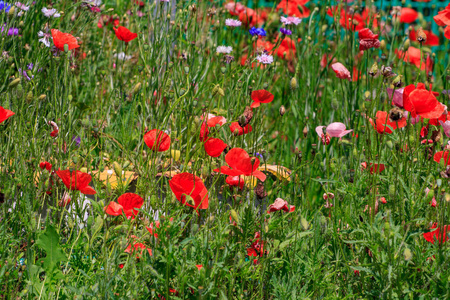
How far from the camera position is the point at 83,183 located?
65.1 inches

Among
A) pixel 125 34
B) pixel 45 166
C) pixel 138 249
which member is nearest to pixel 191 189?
pixel 138 249

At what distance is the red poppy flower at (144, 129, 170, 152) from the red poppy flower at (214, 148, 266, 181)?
0.30m

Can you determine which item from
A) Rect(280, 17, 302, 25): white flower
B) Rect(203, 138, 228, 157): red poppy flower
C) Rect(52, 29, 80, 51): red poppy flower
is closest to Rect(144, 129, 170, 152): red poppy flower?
Rect(203, 138, 228, 157): red poppy flower

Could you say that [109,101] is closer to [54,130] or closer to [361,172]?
[54,130]

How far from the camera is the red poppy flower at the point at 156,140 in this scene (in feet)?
5.86

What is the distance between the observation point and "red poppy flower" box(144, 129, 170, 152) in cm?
179

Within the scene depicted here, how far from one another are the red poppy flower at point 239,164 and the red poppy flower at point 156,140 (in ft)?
0.97

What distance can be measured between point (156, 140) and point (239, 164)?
343 mm

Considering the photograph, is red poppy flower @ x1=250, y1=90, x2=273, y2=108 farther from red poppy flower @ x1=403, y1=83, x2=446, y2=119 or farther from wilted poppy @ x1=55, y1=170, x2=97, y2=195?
wilted poppy @ x1=55, y1=170, x2=97, y2=195

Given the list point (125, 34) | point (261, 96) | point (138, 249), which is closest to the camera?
point (138, 249)

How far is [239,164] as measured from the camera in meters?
1.61

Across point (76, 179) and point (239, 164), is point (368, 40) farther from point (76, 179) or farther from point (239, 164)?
point (76, 179)

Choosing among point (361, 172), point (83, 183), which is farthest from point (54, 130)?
point (361, 172)

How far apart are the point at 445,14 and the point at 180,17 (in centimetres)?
125
